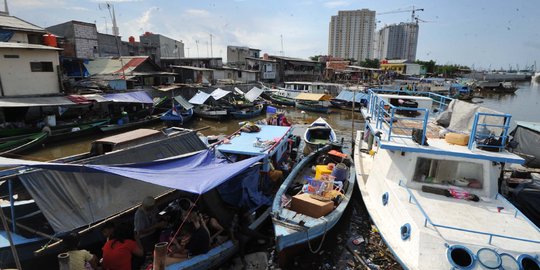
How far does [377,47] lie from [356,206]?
139302 mm

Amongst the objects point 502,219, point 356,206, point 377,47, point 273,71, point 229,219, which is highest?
point 377,47

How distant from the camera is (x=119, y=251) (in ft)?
19.8

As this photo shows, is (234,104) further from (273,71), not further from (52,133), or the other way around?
(273,71)

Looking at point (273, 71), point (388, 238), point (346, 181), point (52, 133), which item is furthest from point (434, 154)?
point (273, 71)

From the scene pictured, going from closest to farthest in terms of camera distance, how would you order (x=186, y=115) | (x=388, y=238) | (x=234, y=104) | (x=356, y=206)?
(x=388, y=238) < (x=356, y=206) < (x=186, y=115) < (x=234, y=104)

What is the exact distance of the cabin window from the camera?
707 centimetres

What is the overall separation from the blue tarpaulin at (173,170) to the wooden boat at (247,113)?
21.9 m

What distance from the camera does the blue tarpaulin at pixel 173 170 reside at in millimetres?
5566

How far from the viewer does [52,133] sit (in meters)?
19.2

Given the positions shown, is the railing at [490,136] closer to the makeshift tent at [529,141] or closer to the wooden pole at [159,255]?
the wooden pole at [159,255]

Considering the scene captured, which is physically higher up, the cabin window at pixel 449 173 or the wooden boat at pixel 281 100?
the cabin window at pixel 449 173

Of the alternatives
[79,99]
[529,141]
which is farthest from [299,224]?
[79,99]

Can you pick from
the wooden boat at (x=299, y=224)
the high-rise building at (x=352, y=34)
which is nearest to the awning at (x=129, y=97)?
the wooden boat at (x=299, y=224)

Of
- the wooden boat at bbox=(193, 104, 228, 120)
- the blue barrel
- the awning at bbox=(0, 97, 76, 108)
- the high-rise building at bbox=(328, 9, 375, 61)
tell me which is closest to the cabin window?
the blue barrel
